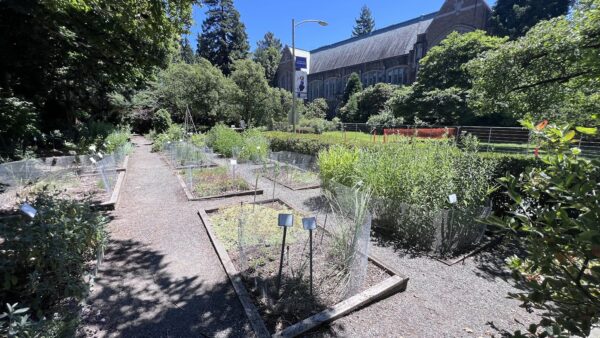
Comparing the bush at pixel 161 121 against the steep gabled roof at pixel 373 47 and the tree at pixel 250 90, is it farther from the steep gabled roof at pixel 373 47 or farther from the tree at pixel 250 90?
the steep gabled roof at pixel 373 47

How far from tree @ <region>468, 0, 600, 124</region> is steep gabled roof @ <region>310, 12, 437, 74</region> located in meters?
35.5

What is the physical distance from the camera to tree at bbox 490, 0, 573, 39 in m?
24.1

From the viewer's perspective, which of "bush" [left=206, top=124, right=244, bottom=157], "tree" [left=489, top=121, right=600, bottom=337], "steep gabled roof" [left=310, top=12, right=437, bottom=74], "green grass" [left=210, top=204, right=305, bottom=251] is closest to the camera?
"tree" [left=489, top=121, right=600, bottom=337]

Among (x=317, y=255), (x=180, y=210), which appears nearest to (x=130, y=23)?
(x=180, y=210)

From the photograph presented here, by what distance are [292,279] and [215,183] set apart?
4.77 m

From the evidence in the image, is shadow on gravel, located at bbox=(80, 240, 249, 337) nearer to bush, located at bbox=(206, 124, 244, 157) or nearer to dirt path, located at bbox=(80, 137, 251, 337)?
dirt path, located at bbox=(80, 137, 251, 337)

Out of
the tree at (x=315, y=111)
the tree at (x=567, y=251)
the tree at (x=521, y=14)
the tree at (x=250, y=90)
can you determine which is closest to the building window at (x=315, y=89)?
the tree at (x=315, y=111)

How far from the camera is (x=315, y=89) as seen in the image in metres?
52.1

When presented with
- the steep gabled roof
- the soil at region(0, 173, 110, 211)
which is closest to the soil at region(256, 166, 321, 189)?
the soil at region(0, 173, 110, 211)

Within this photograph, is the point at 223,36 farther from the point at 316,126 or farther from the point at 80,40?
the point at 80,40

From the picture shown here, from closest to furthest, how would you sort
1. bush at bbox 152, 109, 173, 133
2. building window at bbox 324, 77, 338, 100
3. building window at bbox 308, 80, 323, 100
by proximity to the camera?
bush at bbox 152, 109, 173, 133
building window at bbox 324, 77, 338, 100
building window at bbox 308, 80, 323, 100

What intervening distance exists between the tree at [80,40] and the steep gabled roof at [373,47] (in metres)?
38.0

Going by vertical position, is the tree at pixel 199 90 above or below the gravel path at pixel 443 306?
above

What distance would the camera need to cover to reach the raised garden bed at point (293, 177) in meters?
7.50
